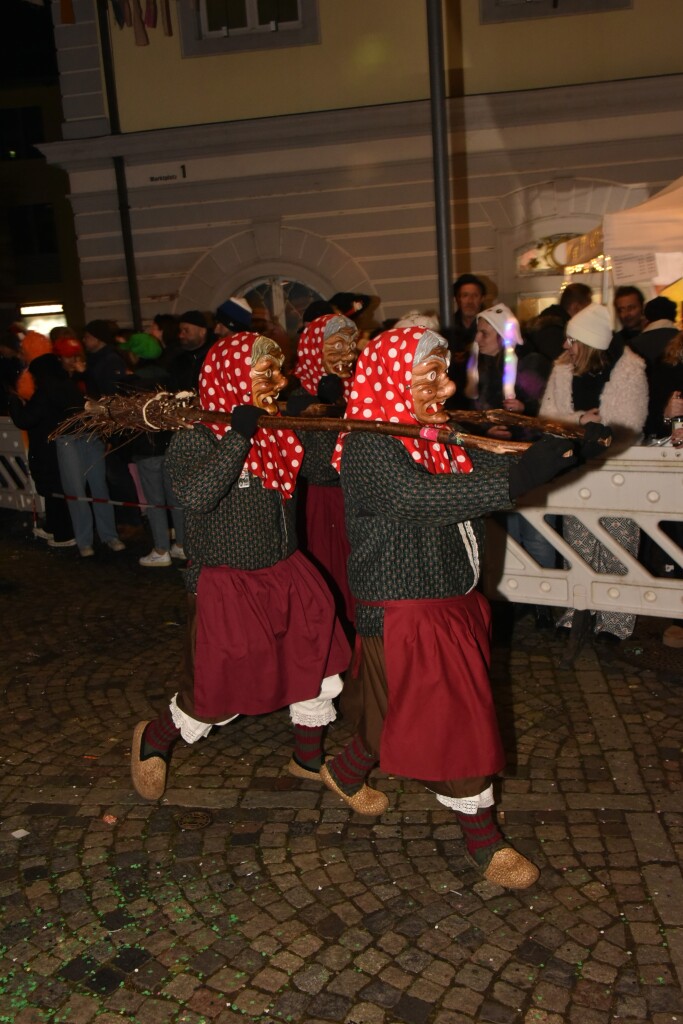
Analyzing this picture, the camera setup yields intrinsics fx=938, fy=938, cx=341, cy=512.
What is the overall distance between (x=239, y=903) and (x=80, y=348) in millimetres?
6635

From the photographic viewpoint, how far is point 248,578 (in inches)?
151

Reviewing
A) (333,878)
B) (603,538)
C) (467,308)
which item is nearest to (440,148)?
(467,308)

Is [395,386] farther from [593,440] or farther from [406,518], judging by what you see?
[593,440]

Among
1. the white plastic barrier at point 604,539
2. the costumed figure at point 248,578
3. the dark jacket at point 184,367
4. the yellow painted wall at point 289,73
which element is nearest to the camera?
the costumed figure at point 248,578

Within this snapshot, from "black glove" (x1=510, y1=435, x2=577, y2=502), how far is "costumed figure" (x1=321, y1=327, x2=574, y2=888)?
0.28m

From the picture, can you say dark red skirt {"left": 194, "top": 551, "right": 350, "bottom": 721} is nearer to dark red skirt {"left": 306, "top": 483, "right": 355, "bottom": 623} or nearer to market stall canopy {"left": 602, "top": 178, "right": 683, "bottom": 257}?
dark red skirt {"left": 306, "top": 483, "right": 355, "bottom": 623}

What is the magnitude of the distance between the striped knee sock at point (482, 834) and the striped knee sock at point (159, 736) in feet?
4.41

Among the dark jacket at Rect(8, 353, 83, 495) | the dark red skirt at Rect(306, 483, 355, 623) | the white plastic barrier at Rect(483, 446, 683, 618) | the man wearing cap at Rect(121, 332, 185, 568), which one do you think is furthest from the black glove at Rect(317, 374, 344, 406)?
the dark jacket at Rect(8, 353, 83, 495)

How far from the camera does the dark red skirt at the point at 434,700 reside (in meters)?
3.33

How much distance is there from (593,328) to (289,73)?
30.5 ft

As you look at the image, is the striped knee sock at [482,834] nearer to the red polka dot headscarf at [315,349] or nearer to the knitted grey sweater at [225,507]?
the knitted grey sweater at [225,507]

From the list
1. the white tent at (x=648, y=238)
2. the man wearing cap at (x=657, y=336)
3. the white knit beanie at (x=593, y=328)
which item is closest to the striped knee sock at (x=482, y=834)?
the white knit beanie at (x=593, y=328)

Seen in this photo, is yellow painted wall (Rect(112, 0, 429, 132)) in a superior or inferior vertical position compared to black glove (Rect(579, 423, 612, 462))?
superior

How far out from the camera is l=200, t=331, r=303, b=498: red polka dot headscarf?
375 cm
